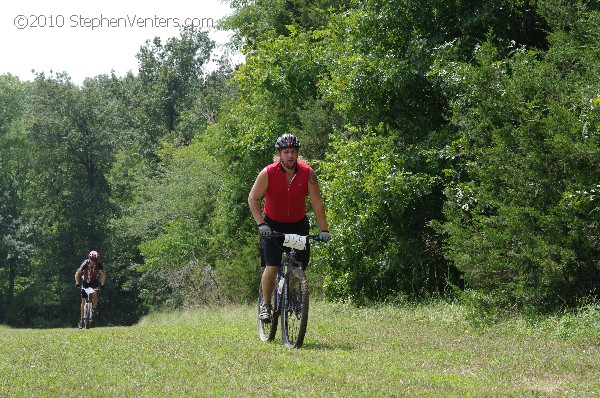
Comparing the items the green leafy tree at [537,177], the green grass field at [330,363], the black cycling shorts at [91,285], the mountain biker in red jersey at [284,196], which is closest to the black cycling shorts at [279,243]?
the mountain biker in red jersey at [284,196]

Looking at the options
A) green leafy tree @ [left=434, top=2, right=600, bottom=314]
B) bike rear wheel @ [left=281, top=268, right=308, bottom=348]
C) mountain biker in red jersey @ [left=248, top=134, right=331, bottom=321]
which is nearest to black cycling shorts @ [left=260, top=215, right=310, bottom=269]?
mountain biker in red jersey @ [left=248, top=134, right=331, bottom=321]

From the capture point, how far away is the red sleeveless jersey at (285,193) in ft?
32.2

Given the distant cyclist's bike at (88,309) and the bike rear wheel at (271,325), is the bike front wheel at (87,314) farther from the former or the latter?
the bike rear wheel at (271,325)

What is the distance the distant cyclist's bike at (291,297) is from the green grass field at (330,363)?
0.23 meters

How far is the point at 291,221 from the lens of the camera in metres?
9.91

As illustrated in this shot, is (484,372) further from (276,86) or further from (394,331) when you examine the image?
(276,86)

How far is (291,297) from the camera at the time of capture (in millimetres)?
9852

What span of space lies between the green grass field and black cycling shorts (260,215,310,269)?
39.8 inches

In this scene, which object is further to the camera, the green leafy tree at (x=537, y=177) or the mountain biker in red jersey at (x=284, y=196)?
the green leafy tree at (x=537, y=177)

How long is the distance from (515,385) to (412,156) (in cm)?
1010

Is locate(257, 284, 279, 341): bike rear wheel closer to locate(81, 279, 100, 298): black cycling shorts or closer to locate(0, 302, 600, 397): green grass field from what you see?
locate(0, 302, 600, 397): green grass field

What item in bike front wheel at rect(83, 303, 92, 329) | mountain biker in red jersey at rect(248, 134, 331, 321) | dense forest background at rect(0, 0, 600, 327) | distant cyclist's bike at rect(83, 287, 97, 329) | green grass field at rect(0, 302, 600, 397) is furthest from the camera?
bike front wheel at rect(83, 303, 92, 329)

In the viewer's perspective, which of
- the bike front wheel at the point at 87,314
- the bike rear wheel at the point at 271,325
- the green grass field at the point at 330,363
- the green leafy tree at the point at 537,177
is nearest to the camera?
the green grass field at the point at 330,363

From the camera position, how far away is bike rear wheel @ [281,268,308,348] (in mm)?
9555
